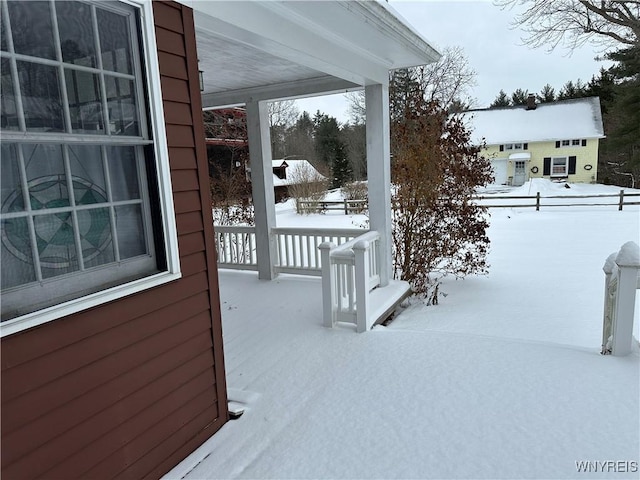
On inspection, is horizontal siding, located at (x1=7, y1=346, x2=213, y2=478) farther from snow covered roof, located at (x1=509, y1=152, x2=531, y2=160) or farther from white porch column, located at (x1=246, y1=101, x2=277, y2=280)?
snow covered roof, located at (x1=509, y1=152, x2=531, y2=160)

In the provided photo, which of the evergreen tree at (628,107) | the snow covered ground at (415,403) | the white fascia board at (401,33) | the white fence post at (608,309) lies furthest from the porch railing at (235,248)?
the evergreen tree at (628,107)

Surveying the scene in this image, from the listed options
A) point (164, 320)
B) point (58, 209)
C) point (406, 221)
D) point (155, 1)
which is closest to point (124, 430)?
point (164, 320)

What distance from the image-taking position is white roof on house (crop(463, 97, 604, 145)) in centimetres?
2508

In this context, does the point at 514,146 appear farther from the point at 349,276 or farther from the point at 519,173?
the point at 349,276

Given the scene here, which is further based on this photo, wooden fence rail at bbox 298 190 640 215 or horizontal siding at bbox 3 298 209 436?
wooden fence rail at bbox 298 190 640 215

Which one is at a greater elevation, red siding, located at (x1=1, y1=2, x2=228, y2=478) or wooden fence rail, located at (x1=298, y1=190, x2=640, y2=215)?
red siding, located at (x1=1, y1=2, x2=228, y2=478)

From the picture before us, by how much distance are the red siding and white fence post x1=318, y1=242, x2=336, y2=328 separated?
1611 millimetres

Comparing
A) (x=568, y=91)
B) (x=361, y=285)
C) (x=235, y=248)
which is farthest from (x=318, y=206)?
(x=568, y=91)

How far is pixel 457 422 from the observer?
97.7 inches

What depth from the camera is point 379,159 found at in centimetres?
488

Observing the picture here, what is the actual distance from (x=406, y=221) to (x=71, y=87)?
5.20m

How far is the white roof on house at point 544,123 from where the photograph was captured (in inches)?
987

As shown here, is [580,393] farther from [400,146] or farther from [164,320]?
[400,146]

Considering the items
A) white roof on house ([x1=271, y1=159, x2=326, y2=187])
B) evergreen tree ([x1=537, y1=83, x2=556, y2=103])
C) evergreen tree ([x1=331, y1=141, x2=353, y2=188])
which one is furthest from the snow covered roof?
white roof on house ([x1=271, y1=159, x2=326, y2=187])
